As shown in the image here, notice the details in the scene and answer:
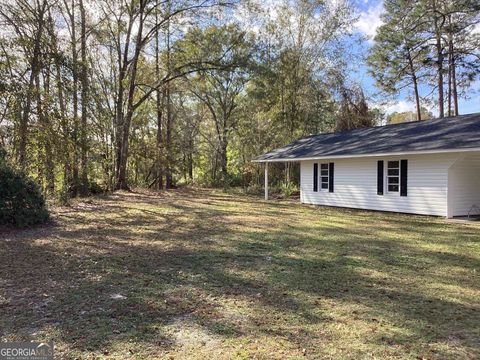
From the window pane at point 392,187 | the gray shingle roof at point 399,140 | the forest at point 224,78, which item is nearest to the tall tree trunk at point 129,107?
the forest at point 224,78

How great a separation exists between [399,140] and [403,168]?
1002 millimetres

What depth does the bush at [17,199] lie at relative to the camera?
793 centimetres

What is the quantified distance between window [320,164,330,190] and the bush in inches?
414

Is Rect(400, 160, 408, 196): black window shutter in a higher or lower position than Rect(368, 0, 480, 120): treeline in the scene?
lower

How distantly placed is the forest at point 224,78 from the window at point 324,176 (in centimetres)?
576

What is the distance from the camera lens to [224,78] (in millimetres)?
25281

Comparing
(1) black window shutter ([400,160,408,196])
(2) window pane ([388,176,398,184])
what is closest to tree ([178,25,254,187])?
(2) window pane ([388,176,398,184])

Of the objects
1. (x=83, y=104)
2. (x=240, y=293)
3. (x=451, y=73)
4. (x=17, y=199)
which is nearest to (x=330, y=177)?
(x=83, y=104)

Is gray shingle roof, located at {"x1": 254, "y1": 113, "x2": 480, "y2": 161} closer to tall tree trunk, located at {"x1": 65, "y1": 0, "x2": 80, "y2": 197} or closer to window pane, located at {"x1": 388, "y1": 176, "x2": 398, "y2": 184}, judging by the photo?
window pane, located at {"x1": 388, "y1": 176, "x2": 398, "y2": 184}

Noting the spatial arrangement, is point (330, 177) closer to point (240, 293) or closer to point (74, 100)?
point (74, 100)

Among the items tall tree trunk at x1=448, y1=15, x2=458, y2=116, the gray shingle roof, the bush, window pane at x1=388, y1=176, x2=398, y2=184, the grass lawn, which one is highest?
tall tree trunk at x1=448, y1=15, x2=458, y2=116

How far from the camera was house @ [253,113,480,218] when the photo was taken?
10977 millimetres

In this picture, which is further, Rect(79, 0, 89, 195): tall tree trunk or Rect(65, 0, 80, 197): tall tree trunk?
Rect(79, 0, 89, 195): tall tree trunk

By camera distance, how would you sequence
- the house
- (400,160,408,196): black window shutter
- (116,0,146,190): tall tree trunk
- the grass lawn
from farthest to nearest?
(116,0,146,190): tall tree trunk
(400,160,408,196): black window shutter
the house
the grass lawn
